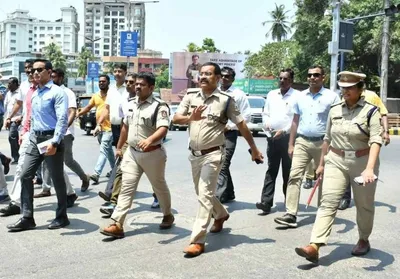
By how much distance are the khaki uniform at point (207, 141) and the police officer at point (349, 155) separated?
99 cm

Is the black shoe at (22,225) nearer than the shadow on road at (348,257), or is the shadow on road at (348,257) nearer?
the shadow on road at (348,257)

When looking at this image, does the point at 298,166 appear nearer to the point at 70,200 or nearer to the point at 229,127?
the point at 229,127

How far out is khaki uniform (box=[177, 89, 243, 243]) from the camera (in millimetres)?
5180

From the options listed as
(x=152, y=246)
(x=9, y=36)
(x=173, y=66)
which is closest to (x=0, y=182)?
(x=152, y=246)

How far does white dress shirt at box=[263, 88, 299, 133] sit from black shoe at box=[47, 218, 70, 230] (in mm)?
2779

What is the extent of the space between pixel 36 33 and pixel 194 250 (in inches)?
7973

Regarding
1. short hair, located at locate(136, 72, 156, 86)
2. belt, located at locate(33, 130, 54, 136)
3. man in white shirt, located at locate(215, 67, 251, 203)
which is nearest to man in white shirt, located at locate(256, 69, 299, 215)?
man in white shirt, located at locate(215, 67, 251, 203)

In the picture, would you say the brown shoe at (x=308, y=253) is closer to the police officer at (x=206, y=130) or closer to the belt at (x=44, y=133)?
the police officer at (x=206, y=130)

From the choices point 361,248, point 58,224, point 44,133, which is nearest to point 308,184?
point 361,248

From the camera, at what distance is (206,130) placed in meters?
5.30

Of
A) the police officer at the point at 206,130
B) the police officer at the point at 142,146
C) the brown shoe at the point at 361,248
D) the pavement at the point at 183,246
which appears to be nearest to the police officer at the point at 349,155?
the brown shoe at the point at 361,248

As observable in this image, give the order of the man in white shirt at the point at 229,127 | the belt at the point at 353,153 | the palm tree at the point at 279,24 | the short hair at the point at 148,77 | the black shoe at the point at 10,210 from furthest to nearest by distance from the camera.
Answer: the palm tree at the point at 279,24 < the man in white shirt at the point at 229,127 < the black shoe at the point at 10,210 < the short hair at the point at 148,77 < the belt at the point at 353,153

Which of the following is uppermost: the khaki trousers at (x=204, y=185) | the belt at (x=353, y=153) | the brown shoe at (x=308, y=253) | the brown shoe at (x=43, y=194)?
the belt at (x=353, y=153)

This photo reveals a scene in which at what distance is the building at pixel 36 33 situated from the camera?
186750 millimetres
